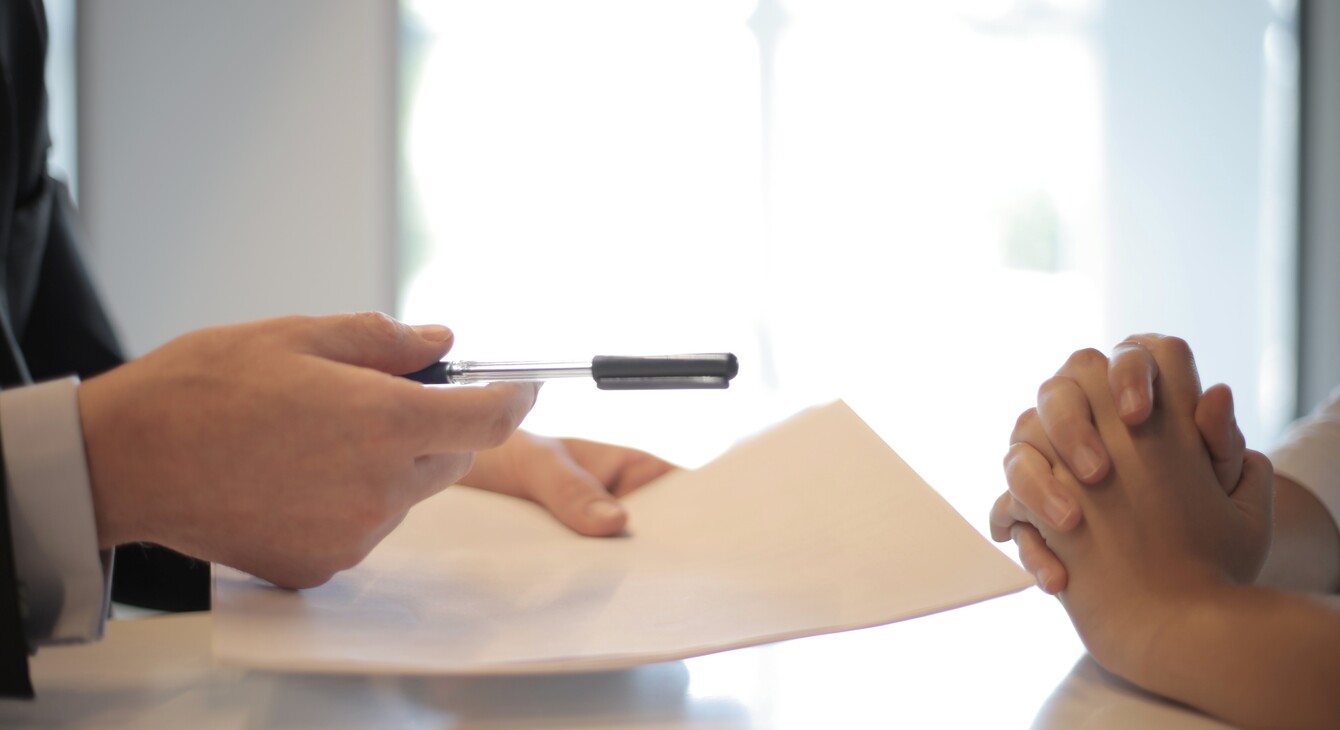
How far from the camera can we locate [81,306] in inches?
30.0

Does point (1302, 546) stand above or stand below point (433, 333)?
below

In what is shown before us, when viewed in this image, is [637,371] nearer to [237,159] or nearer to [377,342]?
[377,342]

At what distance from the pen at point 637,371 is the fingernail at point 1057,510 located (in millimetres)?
152

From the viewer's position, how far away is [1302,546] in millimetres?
508

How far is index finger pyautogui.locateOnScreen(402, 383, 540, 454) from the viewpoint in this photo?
352 millimetres

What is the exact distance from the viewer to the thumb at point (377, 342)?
14.4 inches

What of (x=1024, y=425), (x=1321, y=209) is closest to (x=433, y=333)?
(x=1024, y=425)

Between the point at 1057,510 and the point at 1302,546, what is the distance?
0.74 feet

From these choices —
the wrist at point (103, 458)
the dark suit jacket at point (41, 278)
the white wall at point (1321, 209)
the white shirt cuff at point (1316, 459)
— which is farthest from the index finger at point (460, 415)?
the white wall at point (1321, 209)

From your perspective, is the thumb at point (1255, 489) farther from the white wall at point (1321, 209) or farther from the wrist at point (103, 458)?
the white wall at point (1321, 209)

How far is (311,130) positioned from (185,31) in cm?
41

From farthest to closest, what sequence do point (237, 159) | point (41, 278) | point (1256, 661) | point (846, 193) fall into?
point (846, 193) → point (237, 159) → point (41, 278) → point (1256, 661)

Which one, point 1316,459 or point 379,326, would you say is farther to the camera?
point 1316,459

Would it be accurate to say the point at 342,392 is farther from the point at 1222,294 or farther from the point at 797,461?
the point at 1222,294
